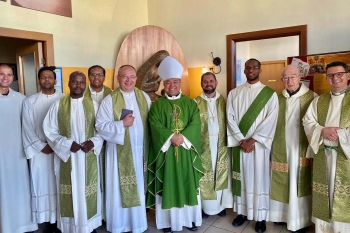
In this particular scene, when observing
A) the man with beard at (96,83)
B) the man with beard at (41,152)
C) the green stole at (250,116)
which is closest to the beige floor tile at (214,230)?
the green stole at (250,116)

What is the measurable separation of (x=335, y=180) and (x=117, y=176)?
81.2 inches

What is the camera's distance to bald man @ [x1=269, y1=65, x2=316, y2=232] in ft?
9.27

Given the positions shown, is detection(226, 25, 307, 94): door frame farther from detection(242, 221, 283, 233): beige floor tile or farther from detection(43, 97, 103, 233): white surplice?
detection(43, 97, 103, 233): white surplice

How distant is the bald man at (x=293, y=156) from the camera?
111 inches

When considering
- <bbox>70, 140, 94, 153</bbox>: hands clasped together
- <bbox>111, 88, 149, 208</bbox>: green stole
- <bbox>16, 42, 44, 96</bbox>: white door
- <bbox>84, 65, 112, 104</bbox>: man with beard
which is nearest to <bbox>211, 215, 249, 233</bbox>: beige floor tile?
<bbox>111, 88, 149, 208</bbox>: green stole

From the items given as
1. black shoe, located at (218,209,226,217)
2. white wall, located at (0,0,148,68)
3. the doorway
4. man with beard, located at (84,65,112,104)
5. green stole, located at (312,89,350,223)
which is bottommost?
black shoe, located at (218,209,226,217)

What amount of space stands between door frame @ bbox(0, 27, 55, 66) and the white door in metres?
0.08

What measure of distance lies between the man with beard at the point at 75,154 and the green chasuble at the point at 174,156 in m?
0.59

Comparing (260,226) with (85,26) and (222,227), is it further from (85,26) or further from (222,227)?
(85,26)

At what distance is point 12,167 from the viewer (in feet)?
9.21

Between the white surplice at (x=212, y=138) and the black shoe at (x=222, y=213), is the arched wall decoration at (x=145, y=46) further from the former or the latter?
the black shoe at (x=222, y=213)

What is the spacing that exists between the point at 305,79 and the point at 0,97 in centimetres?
346

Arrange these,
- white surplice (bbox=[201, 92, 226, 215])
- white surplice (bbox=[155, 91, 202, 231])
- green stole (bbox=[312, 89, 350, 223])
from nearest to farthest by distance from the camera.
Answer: green stole (bbox=[312, 89, 350, 223])
white surplice (bbox=[155, 91, 202, 231])
white surplice (bbox=[201, 92, 226, 215])

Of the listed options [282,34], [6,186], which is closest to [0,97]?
[6,186]
